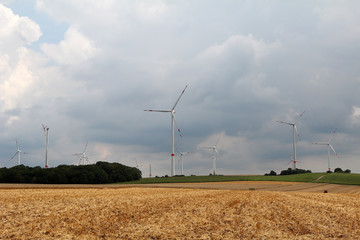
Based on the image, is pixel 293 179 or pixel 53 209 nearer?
pixel 53 209

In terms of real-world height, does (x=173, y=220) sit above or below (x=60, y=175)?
below

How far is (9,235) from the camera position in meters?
16.5

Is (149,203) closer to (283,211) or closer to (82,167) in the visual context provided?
(283,211)

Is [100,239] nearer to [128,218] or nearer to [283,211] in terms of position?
[128,218]

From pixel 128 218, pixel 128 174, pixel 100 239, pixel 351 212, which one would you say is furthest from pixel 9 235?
pixel 128 174

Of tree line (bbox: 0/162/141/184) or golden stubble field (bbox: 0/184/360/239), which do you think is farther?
tree line (bbox: 0/162/141/184)

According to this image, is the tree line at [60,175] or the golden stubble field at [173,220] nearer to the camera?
the golden stubble field at [173,220]

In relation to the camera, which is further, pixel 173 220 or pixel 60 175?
pixel 60 175

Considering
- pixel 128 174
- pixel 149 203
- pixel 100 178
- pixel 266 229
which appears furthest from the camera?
pixel 128 174

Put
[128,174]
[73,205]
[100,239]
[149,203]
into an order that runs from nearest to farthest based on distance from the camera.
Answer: [100,239] < [73,205] < [149,203] < [128,174]

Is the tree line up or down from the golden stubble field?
up

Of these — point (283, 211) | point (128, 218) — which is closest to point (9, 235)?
point (128, 218)

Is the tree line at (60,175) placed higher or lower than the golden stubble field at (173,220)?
higher

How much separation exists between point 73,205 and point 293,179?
2819 inches
